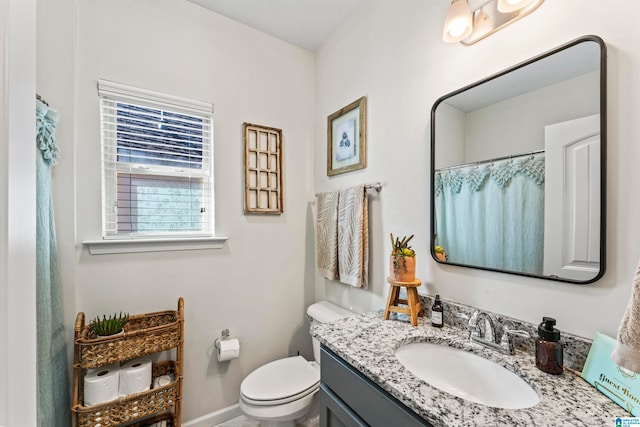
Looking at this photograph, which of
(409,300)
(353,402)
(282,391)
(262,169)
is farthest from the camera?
(262,169)

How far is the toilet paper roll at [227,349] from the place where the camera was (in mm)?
1654

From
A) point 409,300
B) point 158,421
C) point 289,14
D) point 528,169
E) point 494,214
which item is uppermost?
point 289,14

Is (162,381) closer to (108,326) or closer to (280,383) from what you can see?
(108,326)

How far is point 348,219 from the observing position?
64.9 inches

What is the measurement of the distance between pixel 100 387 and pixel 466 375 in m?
1.56

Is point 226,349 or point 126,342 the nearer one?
point 126,342

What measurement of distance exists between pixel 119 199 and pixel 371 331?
1486 mm

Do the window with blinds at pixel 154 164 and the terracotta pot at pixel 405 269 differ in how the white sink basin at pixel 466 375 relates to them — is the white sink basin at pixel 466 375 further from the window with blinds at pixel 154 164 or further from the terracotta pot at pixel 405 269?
the window with blinds at pixel 154 164

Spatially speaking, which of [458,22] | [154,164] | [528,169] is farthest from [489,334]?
[154,164]

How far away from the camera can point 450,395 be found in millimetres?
712

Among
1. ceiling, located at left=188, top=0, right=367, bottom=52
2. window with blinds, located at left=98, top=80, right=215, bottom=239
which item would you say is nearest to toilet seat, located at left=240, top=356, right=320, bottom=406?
window with blinds, located at left=98, top=80, right=215, bottom=239

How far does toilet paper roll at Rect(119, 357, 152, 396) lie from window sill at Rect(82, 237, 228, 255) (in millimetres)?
583

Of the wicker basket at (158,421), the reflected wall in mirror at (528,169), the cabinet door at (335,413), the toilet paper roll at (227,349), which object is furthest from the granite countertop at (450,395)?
the wicker basket at (158,421)

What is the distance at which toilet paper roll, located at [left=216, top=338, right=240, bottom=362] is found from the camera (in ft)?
5.43
